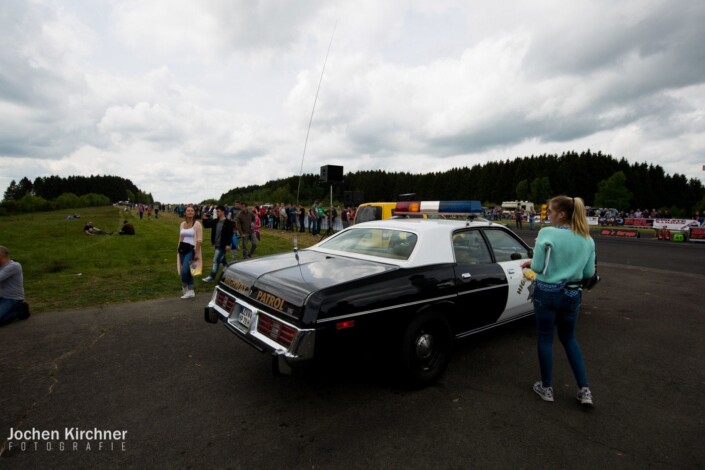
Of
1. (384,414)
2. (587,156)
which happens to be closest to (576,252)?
(384,414)

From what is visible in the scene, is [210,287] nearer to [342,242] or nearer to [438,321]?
[342,242]

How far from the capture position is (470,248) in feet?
12.8

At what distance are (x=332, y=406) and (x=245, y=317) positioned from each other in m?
1.05

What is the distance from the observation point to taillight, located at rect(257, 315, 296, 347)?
2.61 meters

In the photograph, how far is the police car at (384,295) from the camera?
2.64 meters

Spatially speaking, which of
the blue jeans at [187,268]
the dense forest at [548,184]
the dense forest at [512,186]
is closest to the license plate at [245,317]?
the blue jeans at [187,268]

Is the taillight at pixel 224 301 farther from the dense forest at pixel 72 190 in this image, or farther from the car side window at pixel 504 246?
the dense forest at pixel 72 190

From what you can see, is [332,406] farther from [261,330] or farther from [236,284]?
[236,284]

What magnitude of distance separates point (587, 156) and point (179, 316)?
102190mm

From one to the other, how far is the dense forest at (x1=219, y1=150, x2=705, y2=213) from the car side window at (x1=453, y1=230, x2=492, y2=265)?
2564 inches

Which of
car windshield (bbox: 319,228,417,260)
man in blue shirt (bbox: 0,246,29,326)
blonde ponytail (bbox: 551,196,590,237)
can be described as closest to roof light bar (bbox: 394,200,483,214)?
car windshield (bbox: 319,228,417,260)

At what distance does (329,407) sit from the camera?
9.61 feet
